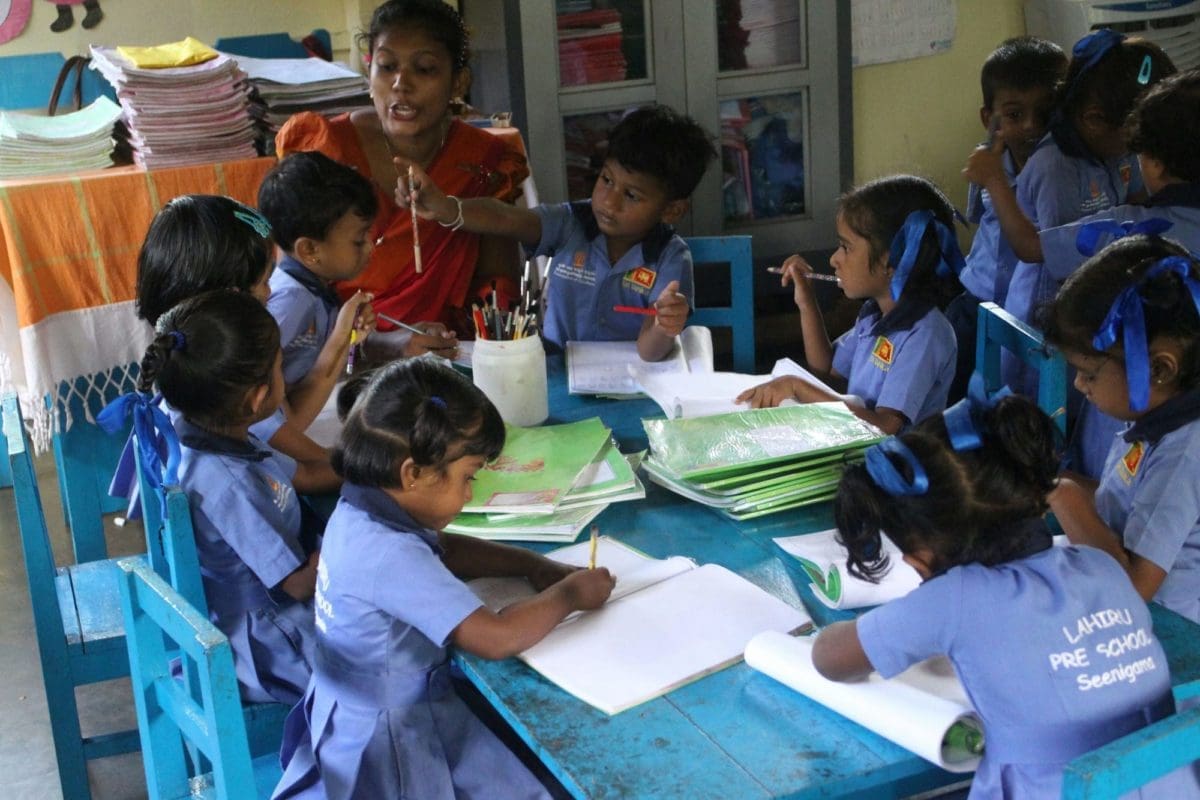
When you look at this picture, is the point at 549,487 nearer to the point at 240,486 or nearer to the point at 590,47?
the point at 240,486

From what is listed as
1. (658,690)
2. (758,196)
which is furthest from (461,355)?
(758,196)

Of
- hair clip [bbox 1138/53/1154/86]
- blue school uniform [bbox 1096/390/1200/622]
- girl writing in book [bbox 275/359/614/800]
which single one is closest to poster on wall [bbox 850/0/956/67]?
hair clip [bbox 1138/53/1154/86]

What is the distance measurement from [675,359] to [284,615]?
88 centimetres

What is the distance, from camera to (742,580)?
5.02 feet

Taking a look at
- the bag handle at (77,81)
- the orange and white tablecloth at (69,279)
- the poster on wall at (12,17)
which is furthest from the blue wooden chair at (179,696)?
the poster on wall at (12,17)

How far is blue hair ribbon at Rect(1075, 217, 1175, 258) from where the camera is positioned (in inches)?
74.4

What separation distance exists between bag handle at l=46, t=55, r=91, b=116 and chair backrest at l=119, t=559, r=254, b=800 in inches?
123

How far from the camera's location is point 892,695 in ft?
4.07

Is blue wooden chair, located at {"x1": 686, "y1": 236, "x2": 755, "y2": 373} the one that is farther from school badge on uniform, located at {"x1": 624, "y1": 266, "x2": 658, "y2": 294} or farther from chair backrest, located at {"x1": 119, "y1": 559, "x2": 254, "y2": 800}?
chair backrest, located at {"x1": 119, "y1": 559, "x2": 254, "y2": 800}

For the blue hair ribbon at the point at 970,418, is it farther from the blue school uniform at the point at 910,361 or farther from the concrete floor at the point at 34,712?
the concrete floor at the point at 34,712

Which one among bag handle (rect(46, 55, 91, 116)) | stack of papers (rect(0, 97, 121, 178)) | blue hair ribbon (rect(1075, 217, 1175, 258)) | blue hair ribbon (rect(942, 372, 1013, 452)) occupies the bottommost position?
blue hair ribbon (rect(942, 372, 1013, 452))

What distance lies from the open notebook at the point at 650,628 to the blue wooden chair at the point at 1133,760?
0.47 m

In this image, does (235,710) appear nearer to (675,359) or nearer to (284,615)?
(284,615)

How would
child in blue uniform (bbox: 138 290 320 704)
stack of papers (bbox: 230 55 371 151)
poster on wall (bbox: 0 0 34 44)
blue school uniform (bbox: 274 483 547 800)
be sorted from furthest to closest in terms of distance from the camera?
poster on wall (bbox: 0 0 34 44) < stack of papers (bbox: 230 55 371 151) < child in blue uniform (bbox: 138 290 320 704) < blue school uniform (bbox: 274 483 547 800)
